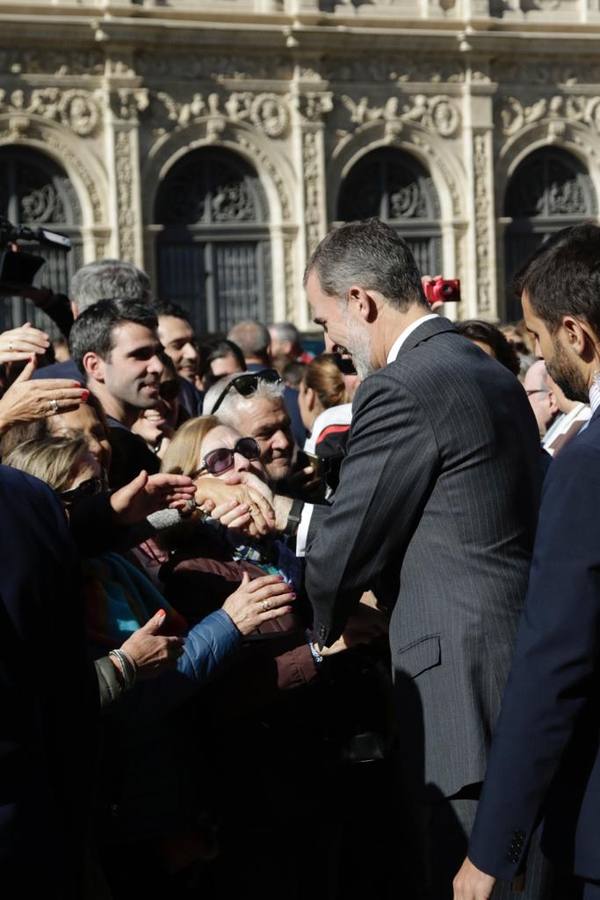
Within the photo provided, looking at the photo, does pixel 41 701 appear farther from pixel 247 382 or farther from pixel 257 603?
pixel 247 382

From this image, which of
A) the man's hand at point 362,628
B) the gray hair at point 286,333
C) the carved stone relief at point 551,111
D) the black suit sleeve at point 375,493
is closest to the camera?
the black suit sleeve at point 375,493

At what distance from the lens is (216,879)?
4070 millimetres

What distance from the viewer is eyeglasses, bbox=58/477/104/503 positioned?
3654mm

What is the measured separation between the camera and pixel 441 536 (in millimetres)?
3293

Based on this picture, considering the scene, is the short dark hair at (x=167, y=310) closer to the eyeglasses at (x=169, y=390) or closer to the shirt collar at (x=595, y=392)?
the eyeglasses at (x=169, y=390)

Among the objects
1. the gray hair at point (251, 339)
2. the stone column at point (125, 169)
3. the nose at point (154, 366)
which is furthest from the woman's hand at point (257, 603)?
the stone column at point (125, 169)

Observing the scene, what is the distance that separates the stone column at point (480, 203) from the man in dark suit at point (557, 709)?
1878 cm

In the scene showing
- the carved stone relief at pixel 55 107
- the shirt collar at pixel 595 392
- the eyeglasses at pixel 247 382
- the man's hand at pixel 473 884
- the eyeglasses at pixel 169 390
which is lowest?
the man's hand at pixel 473 884

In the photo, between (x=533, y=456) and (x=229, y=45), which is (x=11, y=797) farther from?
(x=229, y=45)

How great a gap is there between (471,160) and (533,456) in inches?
729

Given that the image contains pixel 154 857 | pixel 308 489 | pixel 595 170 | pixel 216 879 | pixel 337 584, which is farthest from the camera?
pixel 595 170

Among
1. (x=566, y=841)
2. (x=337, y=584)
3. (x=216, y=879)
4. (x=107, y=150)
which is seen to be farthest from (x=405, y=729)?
(x=107, y=150)

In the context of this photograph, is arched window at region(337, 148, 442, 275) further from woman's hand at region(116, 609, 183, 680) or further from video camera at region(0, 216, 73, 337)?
woman's hand at region(116, 609, 183, 680)

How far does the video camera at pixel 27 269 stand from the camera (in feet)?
19.8
